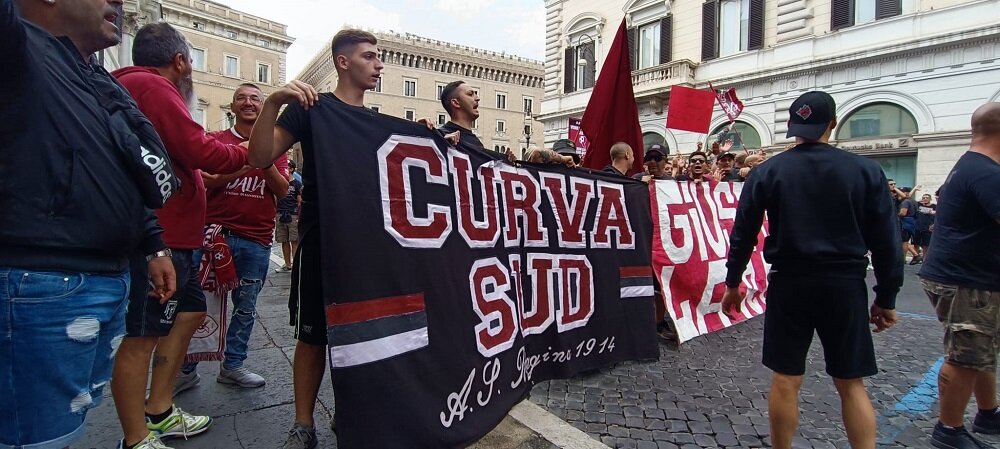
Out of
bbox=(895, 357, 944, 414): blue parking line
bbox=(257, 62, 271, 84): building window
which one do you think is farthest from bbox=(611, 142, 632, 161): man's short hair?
bbox=(257, 62, 271, 84): building window

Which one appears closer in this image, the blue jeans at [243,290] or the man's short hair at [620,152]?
the blue jeans at [243,290]

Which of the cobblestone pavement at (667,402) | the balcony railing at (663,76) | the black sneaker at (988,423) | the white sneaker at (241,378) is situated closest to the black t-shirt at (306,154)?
the cobblestone pavement at (667,402)

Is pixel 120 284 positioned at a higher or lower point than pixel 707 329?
higher

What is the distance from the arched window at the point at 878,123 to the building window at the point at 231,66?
57.2 metres

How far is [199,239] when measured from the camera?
254 cm

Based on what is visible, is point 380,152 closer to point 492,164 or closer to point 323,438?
point 492,164

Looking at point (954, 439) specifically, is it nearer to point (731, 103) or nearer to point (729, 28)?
point (731, 103)

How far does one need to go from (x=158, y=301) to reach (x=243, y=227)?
102cm

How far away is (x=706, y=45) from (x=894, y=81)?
6.47 metres

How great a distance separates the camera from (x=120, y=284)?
1.65m

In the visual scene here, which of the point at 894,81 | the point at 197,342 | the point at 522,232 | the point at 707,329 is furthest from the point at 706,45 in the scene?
the point at 197,342

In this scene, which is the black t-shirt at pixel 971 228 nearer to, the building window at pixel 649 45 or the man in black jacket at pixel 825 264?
the man in black jacket at pixel 825 264

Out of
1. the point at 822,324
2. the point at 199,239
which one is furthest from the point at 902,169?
the point at 199,239

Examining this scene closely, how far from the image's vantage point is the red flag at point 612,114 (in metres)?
6.08
